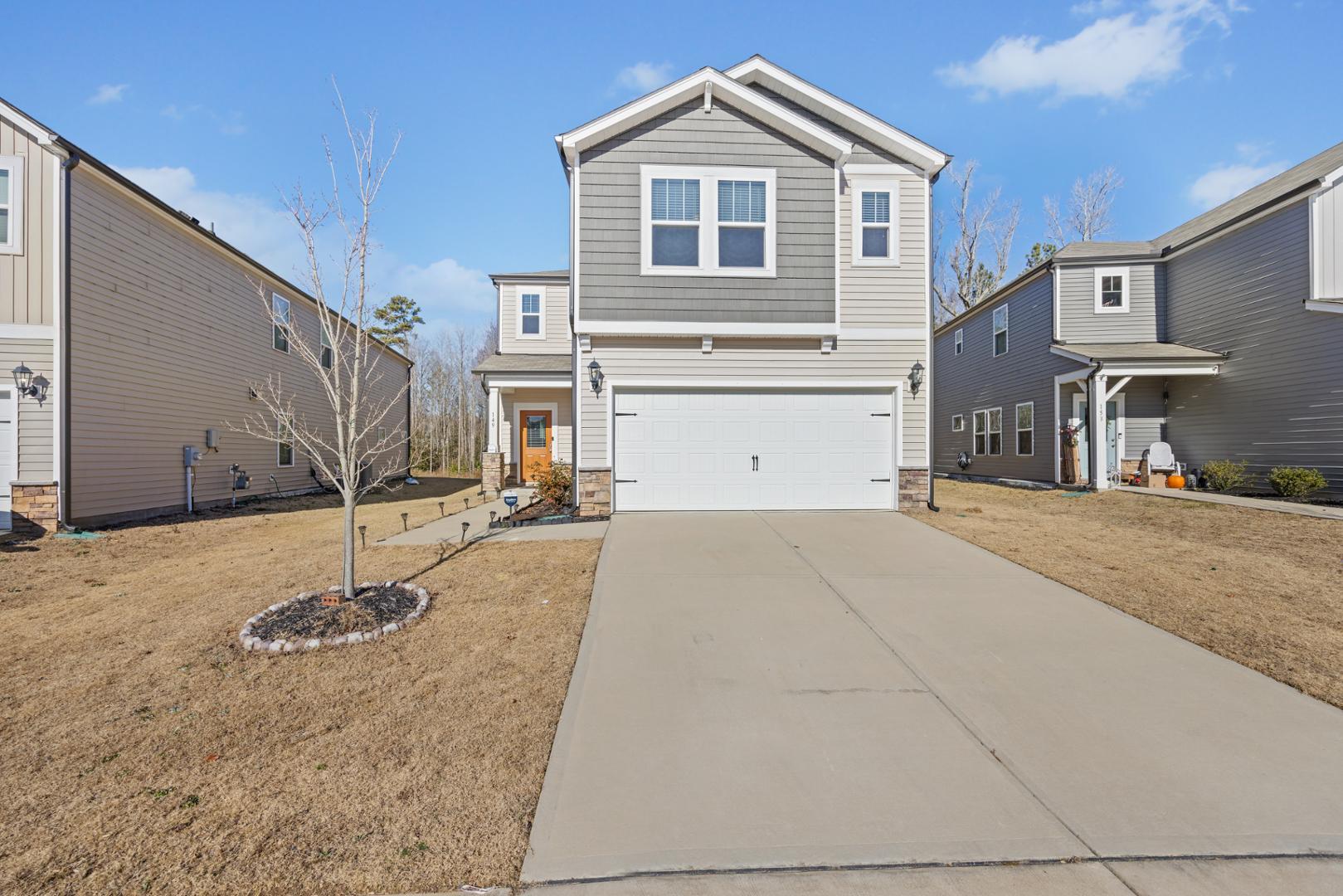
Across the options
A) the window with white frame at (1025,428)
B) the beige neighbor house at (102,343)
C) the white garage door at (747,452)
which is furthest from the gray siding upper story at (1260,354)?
the beige neighbor house at (102,343)

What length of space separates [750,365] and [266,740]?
24.6 ft

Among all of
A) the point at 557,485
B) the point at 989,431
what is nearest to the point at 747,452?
the point at 557,485

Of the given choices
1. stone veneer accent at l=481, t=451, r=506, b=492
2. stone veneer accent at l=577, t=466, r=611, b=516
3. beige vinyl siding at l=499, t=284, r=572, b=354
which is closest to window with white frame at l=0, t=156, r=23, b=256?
stone veneer accent at l=481, t=451, r=506, b=492

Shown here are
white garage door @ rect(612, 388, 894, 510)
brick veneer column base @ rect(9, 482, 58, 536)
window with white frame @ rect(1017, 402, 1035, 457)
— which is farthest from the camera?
window with white frame @ rect(1017, 402, 1035, 457)

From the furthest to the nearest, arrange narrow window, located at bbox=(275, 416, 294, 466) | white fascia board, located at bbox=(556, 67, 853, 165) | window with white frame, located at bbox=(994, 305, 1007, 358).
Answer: window with white frame, located at bbox=(994, 305, 1007, 358), narrow window, located at bbox=(275, 416, 294, 466), white fascia board, located at bbox=(556, 67, 853, 165)

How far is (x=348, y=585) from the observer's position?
4.71 meters

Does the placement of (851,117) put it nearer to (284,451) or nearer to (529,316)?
(529,316)

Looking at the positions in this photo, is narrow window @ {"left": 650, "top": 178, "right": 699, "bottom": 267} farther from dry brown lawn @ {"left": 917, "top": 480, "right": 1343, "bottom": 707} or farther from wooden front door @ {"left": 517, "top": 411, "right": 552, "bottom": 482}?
wooden front door @ {"left": 517, "top": 411, "right": 552, "bottom": 482}

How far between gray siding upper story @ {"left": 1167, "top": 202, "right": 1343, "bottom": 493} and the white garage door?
859 cm

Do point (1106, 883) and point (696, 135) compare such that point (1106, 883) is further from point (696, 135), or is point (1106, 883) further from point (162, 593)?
point (696, 135)

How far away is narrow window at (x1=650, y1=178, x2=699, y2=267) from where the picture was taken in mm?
8781

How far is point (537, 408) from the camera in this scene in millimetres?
15070

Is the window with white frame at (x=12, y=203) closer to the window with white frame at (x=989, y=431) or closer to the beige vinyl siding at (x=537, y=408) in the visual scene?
the beige vinyl siding at (x=537, y=408)

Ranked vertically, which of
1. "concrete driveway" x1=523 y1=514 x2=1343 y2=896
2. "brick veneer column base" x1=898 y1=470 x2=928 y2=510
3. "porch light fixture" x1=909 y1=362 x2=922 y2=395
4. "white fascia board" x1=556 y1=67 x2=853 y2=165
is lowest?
"concrete driveway" x1=523 y1=514 x2=1343 y2=896
